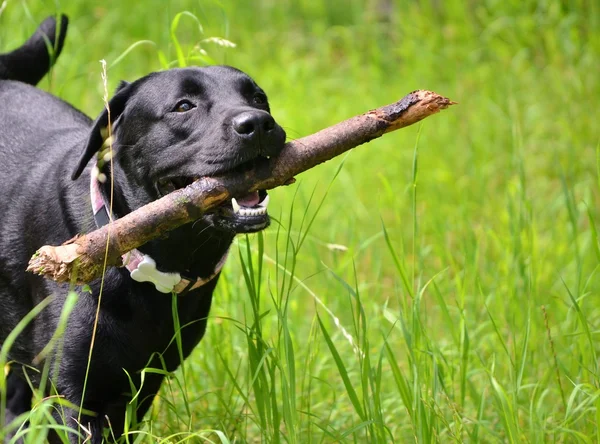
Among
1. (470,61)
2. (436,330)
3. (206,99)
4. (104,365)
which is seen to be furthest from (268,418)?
(470,61)

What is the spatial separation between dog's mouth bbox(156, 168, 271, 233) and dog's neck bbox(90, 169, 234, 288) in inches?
4.7

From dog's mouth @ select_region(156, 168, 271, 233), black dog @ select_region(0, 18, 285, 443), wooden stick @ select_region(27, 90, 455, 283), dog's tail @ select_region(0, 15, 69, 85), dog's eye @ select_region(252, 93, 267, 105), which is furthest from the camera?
dog's tail @ select_region(0, 15, 69, 85)

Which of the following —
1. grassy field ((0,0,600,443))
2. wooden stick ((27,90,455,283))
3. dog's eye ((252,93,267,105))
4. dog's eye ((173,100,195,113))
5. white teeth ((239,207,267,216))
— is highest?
dog's eye ((173,100,195,113))

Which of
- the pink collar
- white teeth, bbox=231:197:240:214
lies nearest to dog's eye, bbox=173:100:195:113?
the pink collar

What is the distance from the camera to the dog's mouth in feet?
8.70

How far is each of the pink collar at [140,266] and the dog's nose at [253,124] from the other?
51cm

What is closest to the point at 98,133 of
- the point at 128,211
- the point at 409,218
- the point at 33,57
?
the point at 128,211

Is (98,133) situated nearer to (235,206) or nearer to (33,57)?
(235,206)

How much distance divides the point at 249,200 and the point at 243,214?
0.09 metres

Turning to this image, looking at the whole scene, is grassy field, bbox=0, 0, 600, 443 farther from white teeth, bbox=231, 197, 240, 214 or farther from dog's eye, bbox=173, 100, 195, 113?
dog's eye, bbox=173, 100, 195, 113

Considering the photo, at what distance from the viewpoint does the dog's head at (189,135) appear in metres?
2.71

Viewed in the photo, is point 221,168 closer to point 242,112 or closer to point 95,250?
point 242,112

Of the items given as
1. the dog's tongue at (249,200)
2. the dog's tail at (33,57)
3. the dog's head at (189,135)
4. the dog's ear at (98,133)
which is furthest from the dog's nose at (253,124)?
the dog's tail at (33,57)

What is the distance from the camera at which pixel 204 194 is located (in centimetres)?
254
